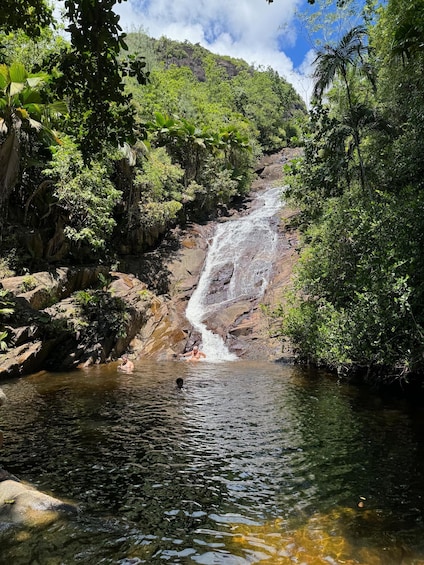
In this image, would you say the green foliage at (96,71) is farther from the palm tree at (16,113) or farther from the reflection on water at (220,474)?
the palm tree at (16,113)

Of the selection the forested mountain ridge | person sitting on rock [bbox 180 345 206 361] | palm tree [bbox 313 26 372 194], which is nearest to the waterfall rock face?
person sitting on rock [bbox 180 345 206 361]

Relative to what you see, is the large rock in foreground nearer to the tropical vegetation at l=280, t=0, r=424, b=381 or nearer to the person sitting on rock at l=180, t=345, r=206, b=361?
the tropical vegetation at l=280, t=0, r=424, b=381

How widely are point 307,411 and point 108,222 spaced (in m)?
14.0

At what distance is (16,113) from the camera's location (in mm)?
16188

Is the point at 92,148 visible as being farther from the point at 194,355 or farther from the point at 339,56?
the point at 194,355

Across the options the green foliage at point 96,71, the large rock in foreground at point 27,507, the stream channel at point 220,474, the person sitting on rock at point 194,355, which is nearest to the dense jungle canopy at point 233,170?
the green foliage at point 96,71

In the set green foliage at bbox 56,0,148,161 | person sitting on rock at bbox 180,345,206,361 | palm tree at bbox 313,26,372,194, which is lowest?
person sitting on rock at bbox 180,345,206,361

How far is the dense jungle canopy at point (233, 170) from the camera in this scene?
17.4 feet

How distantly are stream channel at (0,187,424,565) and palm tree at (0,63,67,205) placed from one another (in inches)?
326

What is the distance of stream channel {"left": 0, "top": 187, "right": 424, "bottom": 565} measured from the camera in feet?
15.0

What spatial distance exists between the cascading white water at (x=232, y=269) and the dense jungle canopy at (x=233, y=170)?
4.09 metres

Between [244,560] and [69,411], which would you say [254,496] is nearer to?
[244,560]

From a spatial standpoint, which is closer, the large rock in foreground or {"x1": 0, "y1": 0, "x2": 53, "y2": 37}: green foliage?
the large rock in foreground

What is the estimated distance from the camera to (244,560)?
4.39 meters
